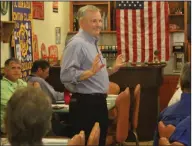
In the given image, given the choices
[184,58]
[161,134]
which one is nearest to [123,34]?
[184,58]

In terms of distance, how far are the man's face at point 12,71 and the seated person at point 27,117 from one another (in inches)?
105

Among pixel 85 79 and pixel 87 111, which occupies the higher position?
pixel 85 79

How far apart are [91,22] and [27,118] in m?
1.89

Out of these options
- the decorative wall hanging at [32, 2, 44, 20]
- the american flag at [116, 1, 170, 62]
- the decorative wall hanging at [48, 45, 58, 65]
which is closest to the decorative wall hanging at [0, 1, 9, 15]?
the decorative wall hanging at [32, 2, 44, 20]

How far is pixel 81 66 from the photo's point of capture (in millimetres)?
3383

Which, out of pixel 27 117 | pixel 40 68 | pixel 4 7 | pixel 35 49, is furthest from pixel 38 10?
pixel 27 117

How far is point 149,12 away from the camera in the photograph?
695 cm

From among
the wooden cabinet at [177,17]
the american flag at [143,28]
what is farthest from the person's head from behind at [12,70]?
the wooden cabinet at [177,17]

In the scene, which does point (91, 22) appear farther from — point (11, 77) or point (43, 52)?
point (43, 52)

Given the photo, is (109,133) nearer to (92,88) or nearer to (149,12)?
(92,88)

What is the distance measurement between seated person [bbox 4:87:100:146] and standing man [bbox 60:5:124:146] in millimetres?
1608

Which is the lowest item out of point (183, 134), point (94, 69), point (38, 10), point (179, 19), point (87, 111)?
point (87, 111)

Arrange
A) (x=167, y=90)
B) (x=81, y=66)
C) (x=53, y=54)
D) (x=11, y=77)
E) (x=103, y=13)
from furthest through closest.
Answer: (x=103, y=13), (x=167, y=90), (x=53, y=54), (x=11, y=77), (x=81, y=66)

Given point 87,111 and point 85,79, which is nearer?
point 85,79
